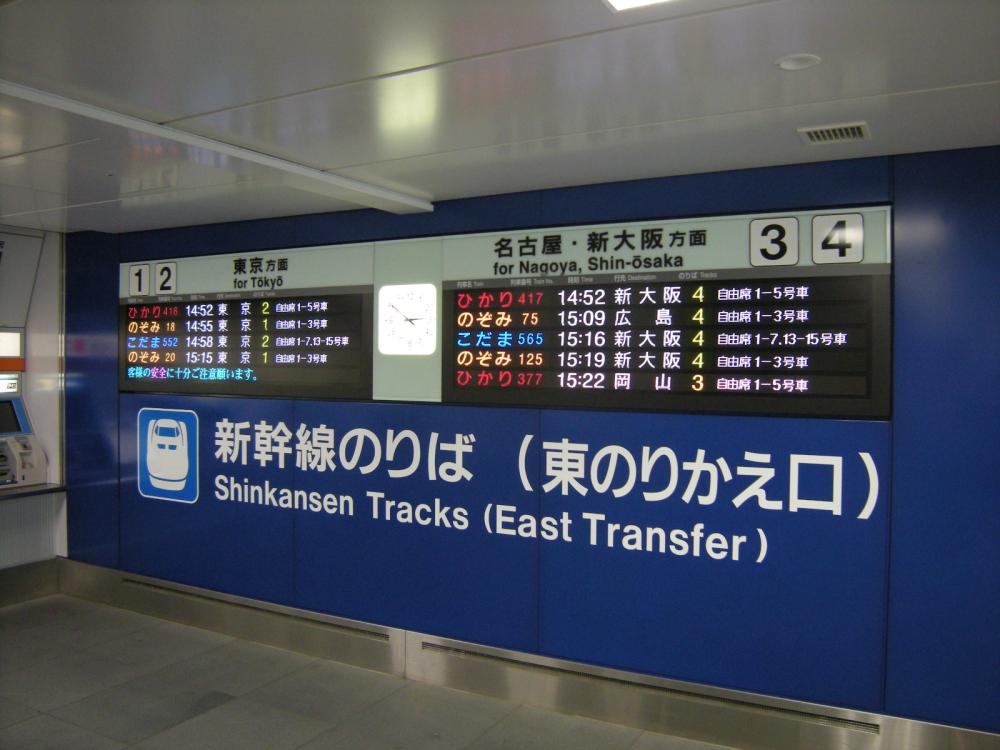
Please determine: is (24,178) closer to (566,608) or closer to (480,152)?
(480,152)

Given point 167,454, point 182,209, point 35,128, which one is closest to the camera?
point 35,128

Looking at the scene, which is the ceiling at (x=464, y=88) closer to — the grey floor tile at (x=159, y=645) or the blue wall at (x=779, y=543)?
the blue wall at (x=779, y=543)

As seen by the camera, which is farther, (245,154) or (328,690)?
(328,690)

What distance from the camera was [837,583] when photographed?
326 centimetres

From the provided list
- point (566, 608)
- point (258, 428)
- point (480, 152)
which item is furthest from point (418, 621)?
point (480, 152)

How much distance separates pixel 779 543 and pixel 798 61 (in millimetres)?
1967

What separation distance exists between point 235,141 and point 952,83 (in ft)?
7.90

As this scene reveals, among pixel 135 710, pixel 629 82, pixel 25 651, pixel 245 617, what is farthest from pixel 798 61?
pixel 25 651

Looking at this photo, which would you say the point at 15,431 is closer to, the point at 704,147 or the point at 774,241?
the point at 704,147

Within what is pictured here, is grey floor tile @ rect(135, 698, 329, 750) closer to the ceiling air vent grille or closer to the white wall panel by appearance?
the white wall panel

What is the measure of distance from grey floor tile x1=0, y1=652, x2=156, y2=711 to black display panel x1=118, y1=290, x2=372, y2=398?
158cm

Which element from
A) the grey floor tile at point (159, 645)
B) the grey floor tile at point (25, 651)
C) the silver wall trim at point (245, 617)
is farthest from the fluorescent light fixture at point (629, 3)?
the grey floor tile at point (25, 651)

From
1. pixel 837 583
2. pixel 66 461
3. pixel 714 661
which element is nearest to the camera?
pixel 837 583

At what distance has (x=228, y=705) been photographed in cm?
384
